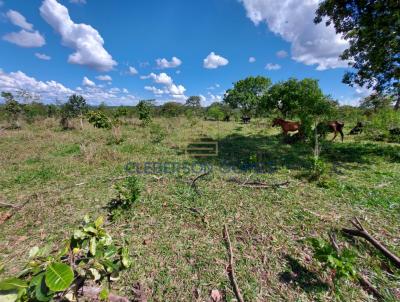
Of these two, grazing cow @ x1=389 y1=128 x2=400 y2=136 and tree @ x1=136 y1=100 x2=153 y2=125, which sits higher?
tree @ x1=136 y1=100 x2=153 y2=125

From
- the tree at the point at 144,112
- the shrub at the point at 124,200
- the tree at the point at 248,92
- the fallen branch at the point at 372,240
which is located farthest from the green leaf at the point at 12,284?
the tree at the point at 248,92

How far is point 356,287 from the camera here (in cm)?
199

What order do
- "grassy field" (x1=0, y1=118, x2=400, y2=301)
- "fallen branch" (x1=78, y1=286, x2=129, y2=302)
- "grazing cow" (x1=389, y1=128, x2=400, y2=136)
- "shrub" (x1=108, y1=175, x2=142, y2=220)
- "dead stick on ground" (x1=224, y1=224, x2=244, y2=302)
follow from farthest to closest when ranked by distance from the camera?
"grazing cow" (x1=389, y1=128, x2=400, y2=136) → "shrub" (x1=108, y1=175, x2=142, y2=220) → "grassy field" (x1=0, y1=118, x2=400, y2=301) → "dead stick on ground" (x1=224, y1=224, x2=244, y2=302) → "fallen branch" (x1=78, y1=286, x2=129, y2=302)

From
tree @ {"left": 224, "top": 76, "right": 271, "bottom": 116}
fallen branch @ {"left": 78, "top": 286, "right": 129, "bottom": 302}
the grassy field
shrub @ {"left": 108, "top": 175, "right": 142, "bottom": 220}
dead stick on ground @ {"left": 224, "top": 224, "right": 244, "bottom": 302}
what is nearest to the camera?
fallen branch @ {"left": 78, "top": 286, "right": 129, "bottom": 302}

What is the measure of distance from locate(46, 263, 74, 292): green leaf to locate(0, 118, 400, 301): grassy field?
97 cm

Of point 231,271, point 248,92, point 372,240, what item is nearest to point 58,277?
point 231,271

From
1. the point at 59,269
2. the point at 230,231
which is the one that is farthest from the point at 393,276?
the point at 59,269

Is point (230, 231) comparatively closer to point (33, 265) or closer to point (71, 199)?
point (33, 265)

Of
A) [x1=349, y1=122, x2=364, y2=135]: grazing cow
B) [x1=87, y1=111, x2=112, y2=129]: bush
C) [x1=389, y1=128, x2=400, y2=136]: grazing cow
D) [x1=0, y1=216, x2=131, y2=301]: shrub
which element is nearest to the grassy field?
[x1=0, y1=216, x2=131, y2=301]: shrub

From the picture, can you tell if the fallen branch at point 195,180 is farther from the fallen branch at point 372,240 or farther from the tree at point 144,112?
the tree at point 144,112

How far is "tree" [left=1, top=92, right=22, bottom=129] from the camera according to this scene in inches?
588

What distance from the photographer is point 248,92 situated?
35906 mm

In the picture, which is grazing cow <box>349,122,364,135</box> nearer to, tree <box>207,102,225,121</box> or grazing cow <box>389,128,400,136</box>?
grazing cow <box>389,128,400,136</box>

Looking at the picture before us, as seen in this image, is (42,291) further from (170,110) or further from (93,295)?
(170,110)
